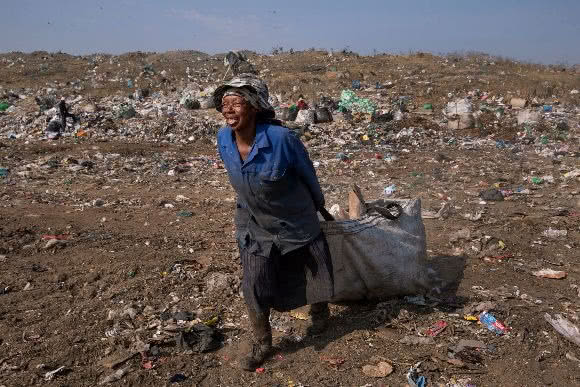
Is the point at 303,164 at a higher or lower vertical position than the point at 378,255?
higher

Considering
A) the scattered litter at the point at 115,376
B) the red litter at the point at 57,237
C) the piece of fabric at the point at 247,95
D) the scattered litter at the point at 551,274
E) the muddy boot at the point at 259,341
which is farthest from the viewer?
the red litter at the point at 57,237

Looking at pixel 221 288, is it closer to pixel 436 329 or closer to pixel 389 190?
pixel 436 329

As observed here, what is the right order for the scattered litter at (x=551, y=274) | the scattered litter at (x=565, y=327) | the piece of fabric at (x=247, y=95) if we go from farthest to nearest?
the scattered litter at (x=551, y=274)
the scattered litter at (x=565, y=327)
the piece of fabric at (x=247, y=95)

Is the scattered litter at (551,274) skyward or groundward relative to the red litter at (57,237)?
groundward

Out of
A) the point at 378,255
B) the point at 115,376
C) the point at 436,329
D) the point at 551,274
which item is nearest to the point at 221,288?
the point at 115,376

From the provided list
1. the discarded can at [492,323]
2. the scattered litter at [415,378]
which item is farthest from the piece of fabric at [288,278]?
the discarded can at [492,323]

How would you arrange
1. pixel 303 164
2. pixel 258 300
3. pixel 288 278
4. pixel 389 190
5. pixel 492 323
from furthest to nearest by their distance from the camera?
1. pixel 389 190
2. pixel 492 323
3. pixel 288 278
4. pixel 258 300
5. pixel 303 164

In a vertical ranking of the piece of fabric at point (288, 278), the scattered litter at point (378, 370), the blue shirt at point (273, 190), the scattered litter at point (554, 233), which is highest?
the blue shirt at point (273, 190)

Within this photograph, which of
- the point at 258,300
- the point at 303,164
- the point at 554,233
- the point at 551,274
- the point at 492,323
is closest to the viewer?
the point at 303,164

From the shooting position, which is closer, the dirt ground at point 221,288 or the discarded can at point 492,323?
the dirt ground at point 221,288

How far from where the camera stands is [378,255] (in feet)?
9.20

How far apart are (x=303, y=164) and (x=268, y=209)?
10.7 inches

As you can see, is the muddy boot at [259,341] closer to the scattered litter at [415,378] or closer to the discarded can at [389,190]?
the scattered litter at [415,378]

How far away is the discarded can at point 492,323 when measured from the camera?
2680mm
